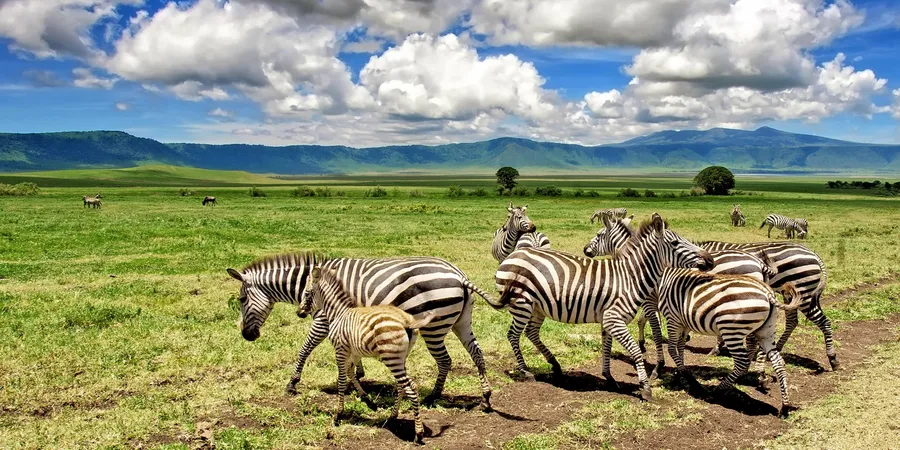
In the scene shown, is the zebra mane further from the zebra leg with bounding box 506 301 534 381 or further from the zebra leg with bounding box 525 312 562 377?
the zebra leg with bounding box 525 312 562 377

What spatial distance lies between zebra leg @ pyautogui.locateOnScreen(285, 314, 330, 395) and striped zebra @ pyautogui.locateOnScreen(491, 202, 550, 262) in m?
5.58

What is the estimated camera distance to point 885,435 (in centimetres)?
702

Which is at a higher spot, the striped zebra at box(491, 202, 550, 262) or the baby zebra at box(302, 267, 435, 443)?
the striped zebra at box(491, 202, 550, 262)

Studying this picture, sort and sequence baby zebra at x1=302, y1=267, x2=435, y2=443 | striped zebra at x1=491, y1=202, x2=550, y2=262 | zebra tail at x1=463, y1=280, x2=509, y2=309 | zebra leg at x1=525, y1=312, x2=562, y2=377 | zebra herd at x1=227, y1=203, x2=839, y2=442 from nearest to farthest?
baby zebra at x1=302, y1=267, x2=435, y2=443 < zebra herd at x1=227, y1=203, x2=839, y2=442 < zebra tail at x1=463, y1=280, x2=509, y2=309 < zebra leg at x1=525, y1=312, x2=562, y2=377 < striped zebra at x1=491, y1=202, x2=550, y2=262

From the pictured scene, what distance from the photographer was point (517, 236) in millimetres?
13742

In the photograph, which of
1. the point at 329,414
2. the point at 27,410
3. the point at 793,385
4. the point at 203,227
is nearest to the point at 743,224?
the point at 793,385

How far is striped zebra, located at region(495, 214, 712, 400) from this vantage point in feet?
28.8

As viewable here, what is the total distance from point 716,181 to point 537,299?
8336 centimetres

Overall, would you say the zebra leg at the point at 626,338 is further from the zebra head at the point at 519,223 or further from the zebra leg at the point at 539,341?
the zebra head at the point at 519,223

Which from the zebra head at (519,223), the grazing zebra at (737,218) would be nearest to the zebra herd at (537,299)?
the zebra head at (519,223)

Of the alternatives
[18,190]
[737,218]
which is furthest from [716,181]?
[18,190]

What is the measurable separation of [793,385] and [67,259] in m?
22.4

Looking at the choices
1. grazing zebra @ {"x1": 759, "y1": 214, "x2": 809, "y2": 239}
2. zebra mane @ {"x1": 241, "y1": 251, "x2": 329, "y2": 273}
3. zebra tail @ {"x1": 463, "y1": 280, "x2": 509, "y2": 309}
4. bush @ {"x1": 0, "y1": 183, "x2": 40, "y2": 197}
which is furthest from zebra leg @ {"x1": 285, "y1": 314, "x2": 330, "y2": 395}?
bush @ {"x1": 0, "y1": 183, "x2": 40, "y2": 197}

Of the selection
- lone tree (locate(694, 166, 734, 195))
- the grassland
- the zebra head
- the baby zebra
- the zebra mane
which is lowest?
the grassland
